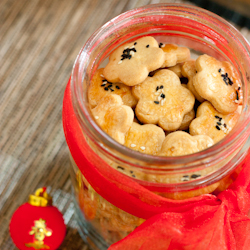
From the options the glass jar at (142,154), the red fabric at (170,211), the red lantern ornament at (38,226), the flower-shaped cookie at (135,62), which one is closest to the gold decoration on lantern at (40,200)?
the red lantern ornament at (38,226)

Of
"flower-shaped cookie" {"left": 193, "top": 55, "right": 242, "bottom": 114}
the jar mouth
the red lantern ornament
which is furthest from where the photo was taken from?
the red lantern ornament

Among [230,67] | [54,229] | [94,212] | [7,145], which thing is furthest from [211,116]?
[7,145]

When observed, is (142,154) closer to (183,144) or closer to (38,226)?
(183,144)

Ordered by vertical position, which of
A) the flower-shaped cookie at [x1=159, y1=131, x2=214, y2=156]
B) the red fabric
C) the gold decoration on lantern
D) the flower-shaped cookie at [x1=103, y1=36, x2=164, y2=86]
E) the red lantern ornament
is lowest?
the red lantern ornament

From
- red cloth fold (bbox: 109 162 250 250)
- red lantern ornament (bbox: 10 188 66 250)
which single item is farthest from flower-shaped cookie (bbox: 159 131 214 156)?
red lantern ornament (bbox: 10 188 66 250)

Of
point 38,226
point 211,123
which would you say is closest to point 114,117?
point 211,123

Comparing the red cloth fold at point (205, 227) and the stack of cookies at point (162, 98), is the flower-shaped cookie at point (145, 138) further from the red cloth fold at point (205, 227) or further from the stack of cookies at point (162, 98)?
the red cloth fold at point (205, 227)

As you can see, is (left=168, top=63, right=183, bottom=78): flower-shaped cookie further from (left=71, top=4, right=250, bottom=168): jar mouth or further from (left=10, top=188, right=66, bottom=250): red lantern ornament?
(left=10, top=188, right=66, bottom=250): red lantern ornament

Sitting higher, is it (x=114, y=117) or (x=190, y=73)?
(x=190, y=73)
